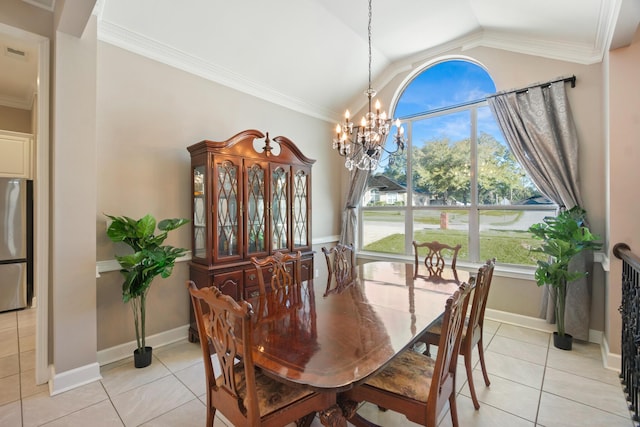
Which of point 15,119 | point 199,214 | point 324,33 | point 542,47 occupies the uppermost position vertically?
point 324,33

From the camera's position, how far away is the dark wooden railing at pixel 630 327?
1.80 meters

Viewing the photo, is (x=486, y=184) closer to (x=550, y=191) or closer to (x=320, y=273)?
(x=550, y=191)

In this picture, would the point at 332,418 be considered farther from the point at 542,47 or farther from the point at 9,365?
the point at 542,47

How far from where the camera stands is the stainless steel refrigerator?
3756 millimetres

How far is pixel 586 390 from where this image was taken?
2215mm

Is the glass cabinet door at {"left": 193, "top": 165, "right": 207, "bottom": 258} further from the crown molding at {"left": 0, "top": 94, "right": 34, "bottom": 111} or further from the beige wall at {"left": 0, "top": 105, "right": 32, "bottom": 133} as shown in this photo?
the beige wall at {"left": 0, "top": 105, "right": 32, "bottom": 133}

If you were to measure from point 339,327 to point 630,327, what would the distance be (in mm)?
2116

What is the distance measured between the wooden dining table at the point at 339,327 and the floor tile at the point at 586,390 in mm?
1020

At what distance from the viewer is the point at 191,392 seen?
222 cm

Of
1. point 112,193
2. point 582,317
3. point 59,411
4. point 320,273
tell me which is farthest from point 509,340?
point 112,193

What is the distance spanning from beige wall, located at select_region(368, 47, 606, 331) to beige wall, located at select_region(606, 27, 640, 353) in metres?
0.46

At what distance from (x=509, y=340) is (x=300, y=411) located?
2.74m

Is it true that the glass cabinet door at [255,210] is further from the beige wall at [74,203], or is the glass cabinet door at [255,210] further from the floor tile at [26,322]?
the floor tile at [26,322]

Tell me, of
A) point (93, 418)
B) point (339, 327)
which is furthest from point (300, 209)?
point (93, 418)
